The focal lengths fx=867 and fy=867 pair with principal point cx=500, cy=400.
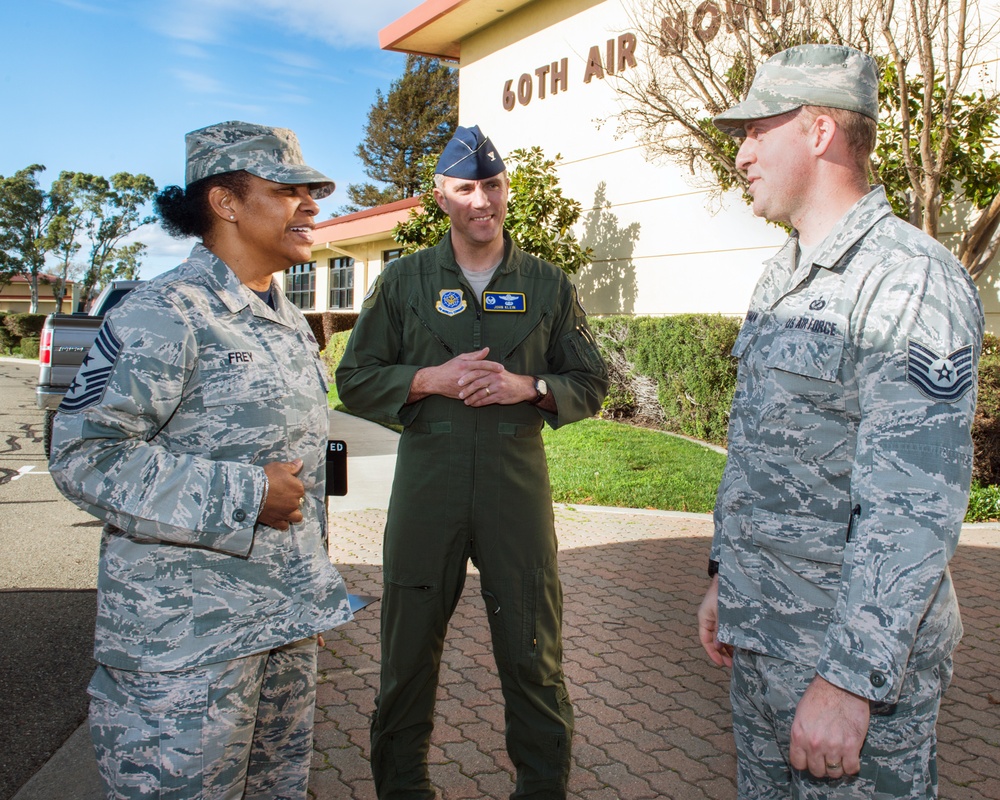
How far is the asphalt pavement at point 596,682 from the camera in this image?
133 inches

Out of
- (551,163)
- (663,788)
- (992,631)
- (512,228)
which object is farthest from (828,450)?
(551,163)

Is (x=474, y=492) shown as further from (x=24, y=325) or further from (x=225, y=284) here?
(x=24, y=325)

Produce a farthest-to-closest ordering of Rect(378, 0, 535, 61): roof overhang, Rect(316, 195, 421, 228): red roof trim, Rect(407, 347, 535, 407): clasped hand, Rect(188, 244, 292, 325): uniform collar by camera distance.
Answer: Rect(316, 195, 421, 228): red roof trim
Rect(378, 0, 535, 61): roof overhang
Rect(407, 347, 535, 407): clasped hand
Rect(188, 244, 292, 325): uniform collar

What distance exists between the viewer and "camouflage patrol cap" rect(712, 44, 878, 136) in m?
1.84

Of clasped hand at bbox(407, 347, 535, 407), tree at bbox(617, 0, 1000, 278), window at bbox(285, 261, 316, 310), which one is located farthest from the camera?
window at bbox(285, 261, 316, 310)

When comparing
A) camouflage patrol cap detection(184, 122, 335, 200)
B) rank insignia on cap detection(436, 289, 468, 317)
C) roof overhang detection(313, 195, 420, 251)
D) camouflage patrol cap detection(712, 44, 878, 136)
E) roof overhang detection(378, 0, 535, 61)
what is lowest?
rank insignia on cap detection(436, 289, 468, 317)

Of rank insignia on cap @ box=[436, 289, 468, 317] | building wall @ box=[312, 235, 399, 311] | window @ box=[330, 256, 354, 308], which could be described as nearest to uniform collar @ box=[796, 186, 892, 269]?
rank insignia on cap @ box=[436, 289, 468, 317]

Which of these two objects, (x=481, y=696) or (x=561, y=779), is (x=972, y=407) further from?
(x=481, y=696)

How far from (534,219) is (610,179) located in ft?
5.87

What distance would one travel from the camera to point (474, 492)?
2.93m

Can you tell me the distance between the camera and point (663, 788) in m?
3.30

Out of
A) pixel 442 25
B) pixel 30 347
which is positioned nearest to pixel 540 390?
pixel 442 25

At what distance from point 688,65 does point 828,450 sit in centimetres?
818

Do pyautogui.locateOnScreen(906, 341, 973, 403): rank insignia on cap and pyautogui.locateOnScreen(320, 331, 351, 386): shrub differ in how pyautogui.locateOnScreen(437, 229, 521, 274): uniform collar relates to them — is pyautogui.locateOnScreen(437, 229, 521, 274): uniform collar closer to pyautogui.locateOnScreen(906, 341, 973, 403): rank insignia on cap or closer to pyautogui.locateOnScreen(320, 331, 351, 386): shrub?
pyautogui.locateOnScreen(906, 341, 973, 403): rank insignia on cap
